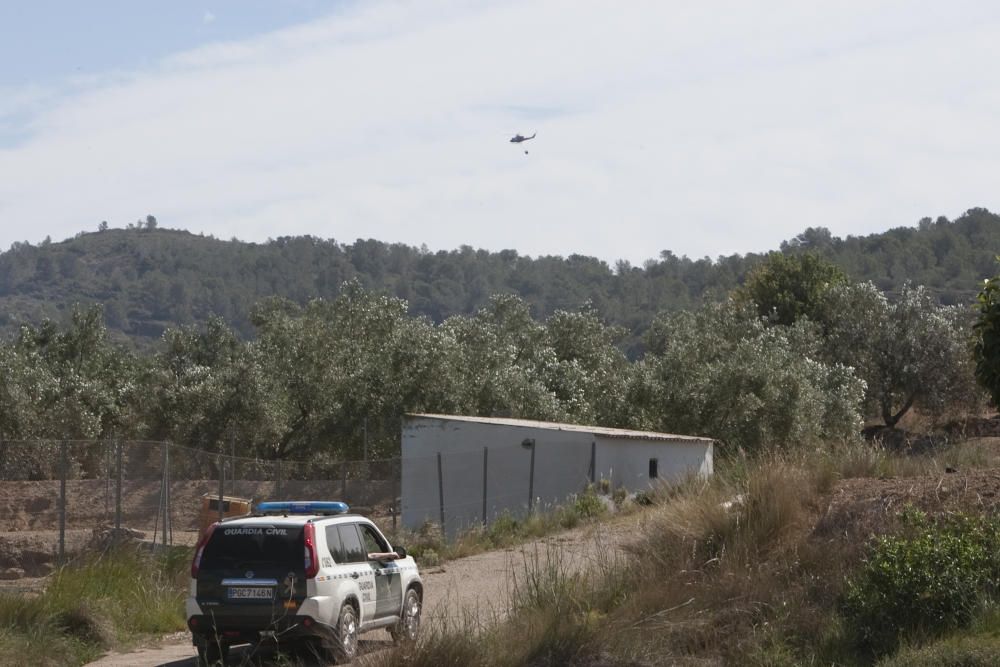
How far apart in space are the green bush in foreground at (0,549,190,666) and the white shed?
11914 mm

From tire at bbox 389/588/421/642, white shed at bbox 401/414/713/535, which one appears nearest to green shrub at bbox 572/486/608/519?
white shed at bbox 401/414/713/535

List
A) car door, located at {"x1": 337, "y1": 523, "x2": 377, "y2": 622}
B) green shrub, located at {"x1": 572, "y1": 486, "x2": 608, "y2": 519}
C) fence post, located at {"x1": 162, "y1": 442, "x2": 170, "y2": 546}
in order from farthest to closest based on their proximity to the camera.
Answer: green shrub, located at {"x1": 572, "y1": 486, "x2": 608, "y2": 519}
fence post, located at {"x1": 162, "y1": 442, "x2": 170, "y2": 546}
car door, located at {"x1": 337, "y1": 523, "x2": 377, "y2": 622}

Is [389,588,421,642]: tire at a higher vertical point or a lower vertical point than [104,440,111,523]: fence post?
lower

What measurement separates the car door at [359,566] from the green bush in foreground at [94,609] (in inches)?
131

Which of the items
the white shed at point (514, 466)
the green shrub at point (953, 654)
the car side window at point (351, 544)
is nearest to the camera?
the green shrub at point (953, 654)

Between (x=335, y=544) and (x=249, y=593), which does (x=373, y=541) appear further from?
(x=249, y=593)

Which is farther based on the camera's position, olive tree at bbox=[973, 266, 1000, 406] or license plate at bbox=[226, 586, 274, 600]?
olive tree at bbox=[973, 266, 1000, 406]

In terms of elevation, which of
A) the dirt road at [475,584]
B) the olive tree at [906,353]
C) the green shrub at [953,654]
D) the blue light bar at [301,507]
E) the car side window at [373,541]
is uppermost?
the olive tree at [906,353]

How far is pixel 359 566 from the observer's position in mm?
13555

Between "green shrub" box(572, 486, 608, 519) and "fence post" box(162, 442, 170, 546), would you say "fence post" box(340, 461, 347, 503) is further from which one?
"green shrub" box(572, 486, 608, 519)

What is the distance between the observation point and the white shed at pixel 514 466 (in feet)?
99.3

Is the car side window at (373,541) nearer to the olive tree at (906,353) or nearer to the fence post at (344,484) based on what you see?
the fence post at (344,484)

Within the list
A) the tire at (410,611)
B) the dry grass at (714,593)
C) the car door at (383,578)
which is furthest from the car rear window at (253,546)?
the dry grass at (714,593)

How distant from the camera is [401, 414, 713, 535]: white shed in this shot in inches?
1192
